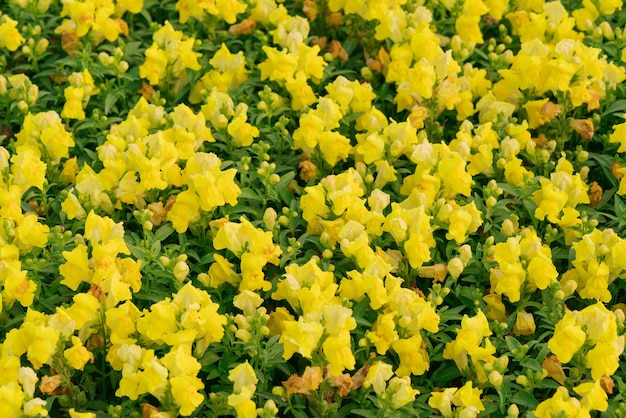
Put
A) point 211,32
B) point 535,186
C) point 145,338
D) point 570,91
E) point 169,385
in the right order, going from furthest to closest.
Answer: point 211,32
point 570,91
point 535,186
point 145,338
point 169,385

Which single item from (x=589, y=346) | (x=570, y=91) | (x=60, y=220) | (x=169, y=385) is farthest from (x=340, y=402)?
(x=570, y=91)

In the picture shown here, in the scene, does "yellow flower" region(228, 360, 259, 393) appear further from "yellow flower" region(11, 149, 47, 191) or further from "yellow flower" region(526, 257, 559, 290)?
"yellow flower" region(11, 149, 47, 191)

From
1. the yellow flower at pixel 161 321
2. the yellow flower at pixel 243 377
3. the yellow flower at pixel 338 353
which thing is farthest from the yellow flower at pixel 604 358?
the yellow flower at pixel 161 321

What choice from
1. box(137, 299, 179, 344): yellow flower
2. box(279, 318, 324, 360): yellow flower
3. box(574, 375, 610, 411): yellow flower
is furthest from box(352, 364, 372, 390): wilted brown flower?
box(574, 375, 610, 411): yellow flower

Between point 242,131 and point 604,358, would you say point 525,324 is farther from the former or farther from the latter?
point 242,131

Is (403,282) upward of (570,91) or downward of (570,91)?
downward

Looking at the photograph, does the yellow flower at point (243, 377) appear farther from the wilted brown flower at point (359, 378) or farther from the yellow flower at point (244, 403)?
the wilted brown flower at point (359, 378)

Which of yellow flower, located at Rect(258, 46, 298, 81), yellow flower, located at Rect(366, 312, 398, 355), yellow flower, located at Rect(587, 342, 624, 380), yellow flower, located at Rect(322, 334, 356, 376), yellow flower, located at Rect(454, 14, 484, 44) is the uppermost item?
yellow flower, located at Rect(454, 14, 484, 44)

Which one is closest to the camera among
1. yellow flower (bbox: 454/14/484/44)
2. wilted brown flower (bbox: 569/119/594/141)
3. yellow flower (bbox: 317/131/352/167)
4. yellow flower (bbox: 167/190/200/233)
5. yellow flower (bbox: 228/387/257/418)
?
yellow flower (bbox: 228/387/257/418)

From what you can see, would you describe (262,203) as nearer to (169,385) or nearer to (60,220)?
(60,220)
